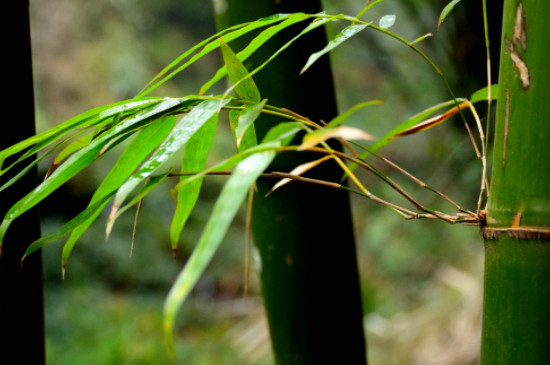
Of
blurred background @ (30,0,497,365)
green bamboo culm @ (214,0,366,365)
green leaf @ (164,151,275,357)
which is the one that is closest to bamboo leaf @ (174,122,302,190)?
green leaf @ (164,151,275,357)

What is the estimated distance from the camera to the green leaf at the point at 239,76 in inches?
14.1

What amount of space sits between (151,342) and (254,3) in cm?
229

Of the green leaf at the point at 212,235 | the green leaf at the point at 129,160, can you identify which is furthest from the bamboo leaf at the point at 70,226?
the green leaf at the point at 212,235

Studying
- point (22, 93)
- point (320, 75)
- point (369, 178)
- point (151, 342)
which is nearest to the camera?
point (22, 93)

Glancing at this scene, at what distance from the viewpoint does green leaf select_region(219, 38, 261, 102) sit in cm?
36

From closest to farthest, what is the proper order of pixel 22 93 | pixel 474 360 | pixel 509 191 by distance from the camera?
pixel 509 191 < pixel 22 93 < pixel 474 360

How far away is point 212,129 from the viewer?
0.38 metres

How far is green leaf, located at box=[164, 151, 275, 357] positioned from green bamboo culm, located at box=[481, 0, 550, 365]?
142 millimetres

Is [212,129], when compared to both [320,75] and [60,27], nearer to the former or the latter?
[320,75]

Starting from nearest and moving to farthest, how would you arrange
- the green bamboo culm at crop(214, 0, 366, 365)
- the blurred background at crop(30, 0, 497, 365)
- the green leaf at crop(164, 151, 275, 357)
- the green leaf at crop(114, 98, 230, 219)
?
the green leaf at crop(164, 151, 275, 357) < the green leaf at crop(114, 98, 230, 219) < the green bamboo culm at crop(214, 0, 366, 365) < the blurred background at crop(30, 0, 497, 365)

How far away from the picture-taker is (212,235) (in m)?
0.24

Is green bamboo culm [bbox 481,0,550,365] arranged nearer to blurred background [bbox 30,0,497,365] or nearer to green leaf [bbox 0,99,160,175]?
green leaf [bbox 0,99,160,175]

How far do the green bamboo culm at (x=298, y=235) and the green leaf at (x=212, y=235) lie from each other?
11.6 inches

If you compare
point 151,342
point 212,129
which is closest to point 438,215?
point 212,129
